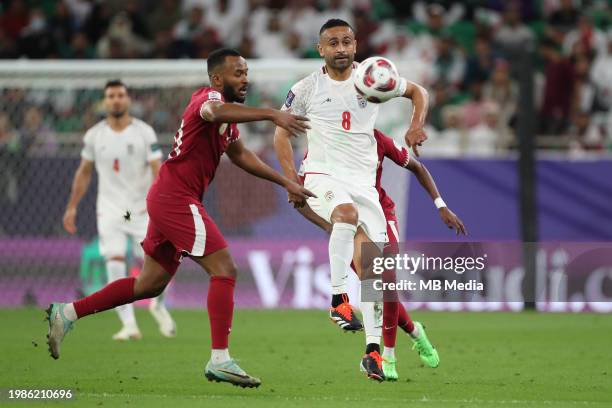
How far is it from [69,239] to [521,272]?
5709 millimetres

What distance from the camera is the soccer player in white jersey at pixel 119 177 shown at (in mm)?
13172

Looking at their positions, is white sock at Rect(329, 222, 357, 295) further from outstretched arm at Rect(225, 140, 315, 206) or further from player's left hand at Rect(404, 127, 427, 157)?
player's left hand at Rect(404, 127, 427, 157)

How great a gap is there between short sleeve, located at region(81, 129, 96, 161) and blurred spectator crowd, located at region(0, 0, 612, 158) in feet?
11.6

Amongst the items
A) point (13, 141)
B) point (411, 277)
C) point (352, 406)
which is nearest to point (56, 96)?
point (13, 141)

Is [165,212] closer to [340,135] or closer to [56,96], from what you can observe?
[340,135]

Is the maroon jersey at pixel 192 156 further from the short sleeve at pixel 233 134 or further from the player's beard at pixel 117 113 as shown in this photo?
the player's beard at pixel 117 113

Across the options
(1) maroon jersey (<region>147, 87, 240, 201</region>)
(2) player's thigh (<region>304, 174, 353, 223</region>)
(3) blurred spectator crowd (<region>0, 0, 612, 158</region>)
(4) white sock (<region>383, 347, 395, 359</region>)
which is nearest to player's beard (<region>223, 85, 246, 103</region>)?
(1) maroon jersey (<region>147, 87, 240, 201</region>)

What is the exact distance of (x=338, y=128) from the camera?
30.8 feet

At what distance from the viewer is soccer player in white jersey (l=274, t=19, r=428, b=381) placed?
916 centimetres

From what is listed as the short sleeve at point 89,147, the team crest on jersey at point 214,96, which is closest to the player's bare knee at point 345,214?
the team crest on jersey at point 214,96

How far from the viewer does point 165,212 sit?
29.0 feet

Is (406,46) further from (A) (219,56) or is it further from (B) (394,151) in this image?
(A) (219,56)

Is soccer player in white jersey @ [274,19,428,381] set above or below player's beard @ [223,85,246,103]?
below

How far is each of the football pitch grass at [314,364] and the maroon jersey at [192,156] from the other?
1373 millimetres
